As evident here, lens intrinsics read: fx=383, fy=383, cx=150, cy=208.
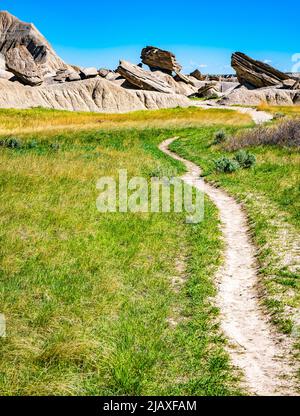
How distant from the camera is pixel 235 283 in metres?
7.89

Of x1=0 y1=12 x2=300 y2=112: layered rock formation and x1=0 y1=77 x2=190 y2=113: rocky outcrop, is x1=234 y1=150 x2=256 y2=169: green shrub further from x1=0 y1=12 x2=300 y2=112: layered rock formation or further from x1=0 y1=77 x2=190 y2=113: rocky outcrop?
x1=0 y1=77 x2=190 y2=113: rocky outcrop

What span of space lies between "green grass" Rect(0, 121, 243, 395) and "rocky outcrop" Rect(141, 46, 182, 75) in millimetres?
93675

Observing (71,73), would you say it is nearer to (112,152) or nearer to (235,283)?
(112,152)

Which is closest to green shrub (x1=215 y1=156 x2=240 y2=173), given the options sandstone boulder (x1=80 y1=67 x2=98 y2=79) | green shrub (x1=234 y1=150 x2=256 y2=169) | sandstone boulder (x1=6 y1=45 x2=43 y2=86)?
green shrub (x1=234 y1=150 x2=256 y2=169)

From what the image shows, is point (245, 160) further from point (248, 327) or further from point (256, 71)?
point (256, 71)

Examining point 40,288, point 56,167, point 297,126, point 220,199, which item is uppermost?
point 297,126

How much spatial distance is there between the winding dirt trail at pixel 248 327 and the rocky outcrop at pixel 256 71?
87.4 metres

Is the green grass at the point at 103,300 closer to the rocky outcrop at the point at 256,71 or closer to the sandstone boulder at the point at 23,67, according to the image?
the sandstone boulder at the point at 23,67

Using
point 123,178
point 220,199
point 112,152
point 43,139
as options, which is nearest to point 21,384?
point 220,199

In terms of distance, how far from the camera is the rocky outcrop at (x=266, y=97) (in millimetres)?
80625

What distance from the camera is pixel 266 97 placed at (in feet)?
271

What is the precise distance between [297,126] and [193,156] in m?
6.35

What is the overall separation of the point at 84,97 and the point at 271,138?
5432 cm

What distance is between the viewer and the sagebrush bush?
21709 millimetres
